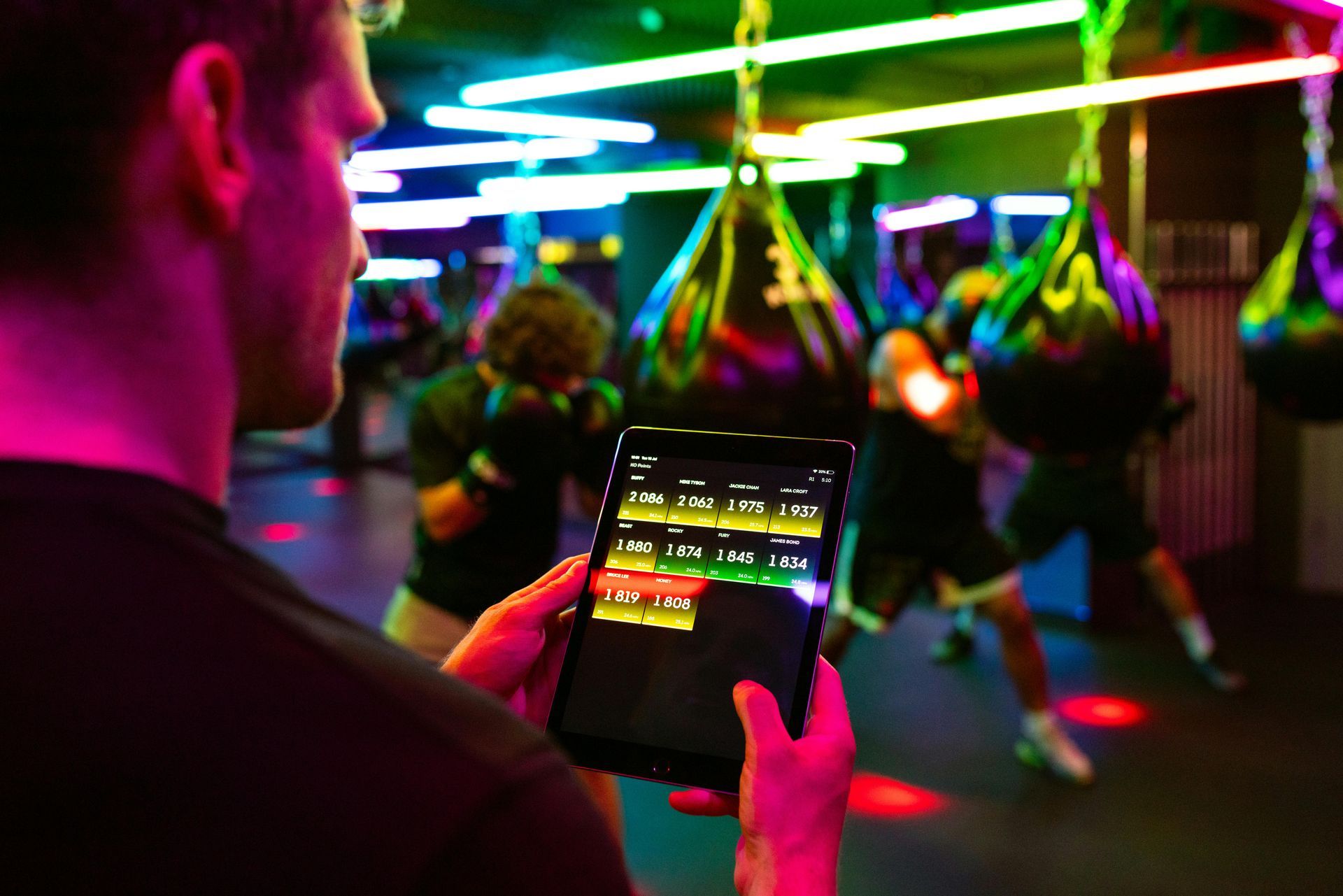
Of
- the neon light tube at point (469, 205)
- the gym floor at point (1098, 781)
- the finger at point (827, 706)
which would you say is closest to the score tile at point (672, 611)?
the finger at point (827, 706)

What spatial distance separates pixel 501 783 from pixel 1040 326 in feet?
5.06

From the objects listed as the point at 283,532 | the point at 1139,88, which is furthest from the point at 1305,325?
the point at 283,532

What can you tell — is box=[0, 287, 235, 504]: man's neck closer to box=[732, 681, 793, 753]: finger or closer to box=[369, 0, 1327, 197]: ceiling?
box=[732, 681, 793, 753]: finger

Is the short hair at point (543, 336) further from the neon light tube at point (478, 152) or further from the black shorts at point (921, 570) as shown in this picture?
the neon light tube at point (478, 152)

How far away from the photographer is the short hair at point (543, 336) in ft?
8.41

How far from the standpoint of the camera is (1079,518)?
13.5ft

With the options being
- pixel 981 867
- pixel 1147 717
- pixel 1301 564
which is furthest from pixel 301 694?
pixel 1301 564

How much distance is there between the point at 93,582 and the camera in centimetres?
42

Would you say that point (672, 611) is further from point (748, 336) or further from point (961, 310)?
point (961, 310)

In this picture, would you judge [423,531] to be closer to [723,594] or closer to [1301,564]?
[723,594]

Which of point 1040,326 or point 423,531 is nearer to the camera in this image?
point 1040,326

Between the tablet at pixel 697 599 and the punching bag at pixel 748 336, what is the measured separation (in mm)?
277

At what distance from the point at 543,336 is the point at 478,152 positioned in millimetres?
1936

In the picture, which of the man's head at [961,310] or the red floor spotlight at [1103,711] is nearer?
the red floor spotlight at [1103,711]
